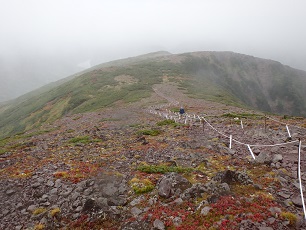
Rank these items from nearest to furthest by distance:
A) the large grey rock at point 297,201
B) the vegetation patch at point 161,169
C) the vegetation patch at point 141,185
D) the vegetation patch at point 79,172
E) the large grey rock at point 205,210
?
the large grey rock at point 205,210, the large grey rock at point 297,201, the vegetation patch at point 141,185, the vegetation patch at point 79,172, the vegetation patch at point 161,169

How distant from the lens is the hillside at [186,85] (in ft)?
251

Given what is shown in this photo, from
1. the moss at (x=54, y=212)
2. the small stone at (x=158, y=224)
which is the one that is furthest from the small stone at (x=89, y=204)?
the small stone at (x=158, y=224)

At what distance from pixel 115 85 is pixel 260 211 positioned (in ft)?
277

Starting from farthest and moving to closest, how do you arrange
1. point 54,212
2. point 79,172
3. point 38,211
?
point 79,172 < point 38,211 < point 54,212

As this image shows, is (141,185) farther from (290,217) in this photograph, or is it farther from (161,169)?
(290,217)

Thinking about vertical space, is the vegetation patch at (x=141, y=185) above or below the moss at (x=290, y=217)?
above

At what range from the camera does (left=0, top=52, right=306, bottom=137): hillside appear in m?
76.4

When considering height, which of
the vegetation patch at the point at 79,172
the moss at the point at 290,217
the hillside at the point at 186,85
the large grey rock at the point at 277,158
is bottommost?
the hillside at the point at 186,85

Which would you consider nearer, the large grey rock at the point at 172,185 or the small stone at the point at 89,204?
the small stone at the point at 89,204

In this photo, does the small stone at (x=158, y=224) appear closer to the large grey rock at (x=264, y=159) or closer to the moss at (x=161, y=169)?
Answer: the moss at (x=161, y=169)

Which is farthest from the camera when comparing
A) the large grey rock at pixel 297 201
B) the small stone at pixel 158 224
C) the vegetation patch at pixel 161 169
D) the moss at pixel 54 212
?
the vegetation patch at pixel 161 169

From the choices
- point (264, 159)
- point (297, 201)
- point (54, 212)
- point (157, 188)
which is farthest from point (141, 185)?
point (264, 159)

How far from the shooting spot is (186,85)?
300 feet

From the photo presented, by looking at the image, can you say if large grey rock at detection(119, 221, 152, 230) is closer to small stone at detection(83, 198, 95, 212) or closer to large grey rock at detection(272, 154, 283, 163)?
small stone at detection(83, 198, 95, 212)
